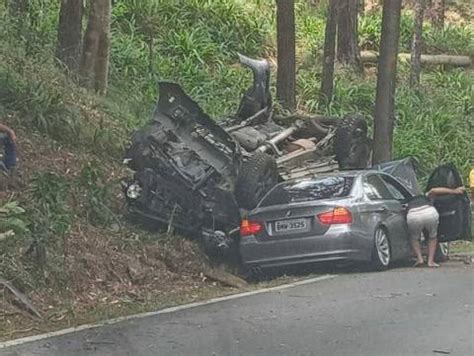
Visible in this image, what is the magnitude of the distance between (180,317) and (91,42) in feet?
30.5

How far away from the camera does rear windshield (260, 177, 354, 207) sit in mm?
13125

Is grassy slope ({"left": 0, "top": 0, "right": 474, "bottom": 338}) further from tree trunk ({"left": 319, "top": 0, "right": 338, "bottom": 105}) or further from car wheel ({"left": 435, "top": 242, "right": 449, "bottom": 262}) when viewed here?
car wheel ({"left": 435, "top": 242, "right": 449, "bottom": 262})

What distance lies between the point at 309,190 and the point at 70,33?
6.78 m

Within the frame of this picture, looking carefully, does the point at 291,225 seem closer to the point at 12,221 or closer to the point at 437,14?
the point at 12,221

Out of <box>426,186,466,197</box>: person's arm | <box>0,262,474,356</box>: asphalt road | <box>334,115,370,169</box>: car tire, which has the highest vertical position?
<box>334,115,370,169</box>: car tire

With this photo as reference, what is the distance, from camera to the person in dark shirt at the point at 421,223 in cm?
1371

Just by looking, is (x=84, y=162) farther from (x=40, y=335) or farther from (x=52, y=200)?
(x=40, y=335)

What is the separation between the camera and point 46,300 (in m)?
10.4

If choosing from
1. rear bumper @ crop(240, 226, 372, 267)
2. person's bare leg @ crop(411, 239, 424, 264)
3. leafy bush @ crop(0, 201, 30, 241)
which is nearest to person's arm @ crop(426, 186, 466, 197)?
person's bare leg @ crop(411, 239, 424, 264)

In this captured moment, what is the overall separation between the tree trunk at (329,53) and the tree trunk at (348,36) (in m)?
3.45

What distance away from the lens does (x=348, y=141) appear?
15930mm

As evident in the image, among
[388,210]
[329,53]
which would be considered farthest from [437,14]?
[388,210]

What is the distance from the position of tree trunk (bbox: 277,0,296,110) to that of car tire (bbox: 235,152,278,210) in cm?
728

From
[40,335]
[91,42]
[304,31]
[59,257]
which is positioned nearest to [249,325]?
[40,335]
